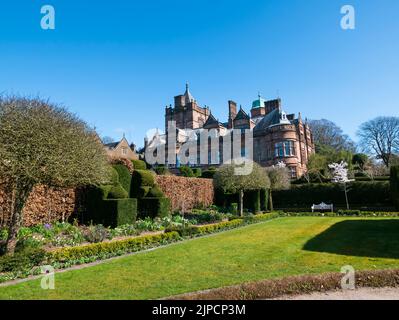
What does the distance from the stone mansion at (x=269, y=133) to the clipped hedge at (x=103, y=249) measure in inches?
1357

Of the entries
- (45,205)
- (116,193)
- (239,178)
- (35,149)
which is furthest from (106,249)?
(239,178)

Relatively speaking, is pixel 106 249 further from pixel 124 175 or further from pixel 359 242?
pixel 124 175

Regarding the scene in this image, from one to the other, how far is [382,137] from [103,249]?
48829 mm

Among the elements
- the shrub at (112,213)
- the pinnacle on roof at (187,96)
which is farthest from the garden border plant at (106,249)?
the pinnacle on roof at (187,96)

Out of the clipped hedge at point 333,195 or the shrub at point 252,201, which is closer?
the shrub at point 252,201

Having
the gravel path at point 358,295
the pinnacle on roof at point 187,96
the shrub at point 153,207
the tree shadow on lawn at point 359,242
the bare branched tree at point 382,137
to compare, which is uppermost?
the pinnacle on roof at point 187,96

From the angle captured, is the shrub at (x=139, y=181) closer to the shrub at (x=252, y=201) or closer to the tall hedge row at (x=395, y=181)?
the shrub at (x=252, y=201)

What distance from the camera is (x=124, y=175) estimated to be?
55.1 feet

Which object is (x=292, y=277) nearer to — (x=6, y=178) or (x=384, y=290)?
(x=384, y=290)

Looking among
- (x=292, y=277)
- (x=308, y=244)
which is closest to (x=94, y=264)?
(x=292, y=277)

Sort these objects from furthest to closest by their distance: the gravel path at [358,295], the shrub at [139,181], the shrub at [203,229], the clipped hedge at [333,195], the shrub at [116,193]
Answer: the clipped hedge at [333,195] → the shrub at [139,181] → the shrub at [116,193] → the shrub at [203,229] → the gravel path at [358,295]

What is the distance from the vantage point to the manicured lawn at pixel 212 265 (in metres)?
5.42
